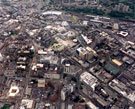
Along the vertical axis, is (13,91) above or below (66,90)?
below

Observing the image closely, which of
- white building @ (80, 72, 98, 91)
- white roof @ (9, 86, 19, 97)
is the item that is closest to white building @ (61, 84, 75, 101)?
white building @ (80, 72, 98, 91)

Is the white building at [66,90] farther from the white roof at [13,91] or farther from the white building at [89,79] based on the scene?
the white roof at [13,91]

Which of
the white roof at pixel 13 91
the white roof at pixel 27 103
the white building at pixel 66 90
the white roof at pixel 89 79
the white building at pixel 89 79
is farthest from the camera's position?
the white roof at pixel 89 79

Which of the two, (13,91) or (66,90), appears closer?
(66,90)

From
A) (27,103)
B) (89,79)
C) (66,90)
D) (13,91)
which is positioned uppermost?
(66,90)

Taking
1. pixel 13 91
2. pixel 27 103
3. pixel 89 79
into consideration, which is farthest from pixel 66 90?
pixel 13 91

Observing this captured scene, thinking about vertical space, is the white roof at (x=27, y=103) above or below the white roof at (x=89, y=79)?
below

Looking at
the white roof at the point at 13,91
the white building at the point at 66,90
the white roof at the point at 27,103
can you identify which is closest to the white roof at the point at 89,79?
the white building at the point at 66,90

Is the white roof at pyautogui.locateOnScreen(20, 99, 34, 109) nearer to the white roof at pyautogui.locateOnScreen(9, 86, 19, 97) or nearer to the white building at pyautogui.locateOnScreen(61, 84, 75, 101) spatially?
the white roof at pyautogui.locateOnScreen(9, 86, 19, 97)

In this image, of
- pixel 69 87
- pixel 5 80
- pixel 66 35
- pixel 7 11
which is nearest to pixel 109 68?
pixel 69 87

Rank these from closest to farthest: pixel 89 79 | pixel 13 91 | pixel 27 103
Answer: pixel 27 103 < pixel 13 91 < pixel 89 79

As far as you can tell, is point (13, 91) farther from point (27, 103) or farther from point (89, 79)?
point (89, 79)

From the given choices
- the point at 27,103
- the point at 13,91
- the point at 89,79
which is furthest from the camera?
the point at 89,79
